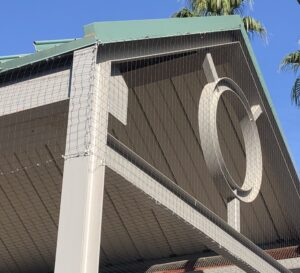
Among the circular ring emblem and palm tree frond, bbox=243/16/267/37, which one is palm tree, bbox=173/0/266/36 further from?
the circular ring emblem

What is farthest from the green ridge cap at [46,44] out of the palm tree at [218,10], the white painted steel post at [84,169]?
the palm tree at [218,10]

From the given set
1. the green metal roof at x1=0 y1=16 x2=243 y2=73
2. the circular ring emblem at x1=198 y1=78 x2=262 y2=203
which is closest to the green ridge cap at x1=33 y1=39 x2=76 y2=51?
the green metal roof at x1=0 y1=16 x2=243 y2=73

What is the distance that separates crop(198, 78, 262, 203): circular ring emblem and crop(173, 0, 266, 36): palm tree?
32.8 feet

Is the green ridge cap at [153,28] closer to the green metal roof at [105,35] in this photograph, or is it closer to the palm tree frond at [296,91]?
the green metal roof at [105,35]

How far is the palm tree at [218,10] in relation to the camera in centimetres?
1892

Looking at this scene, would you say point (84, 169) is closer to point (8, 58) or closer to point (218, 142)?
point (8, 58)

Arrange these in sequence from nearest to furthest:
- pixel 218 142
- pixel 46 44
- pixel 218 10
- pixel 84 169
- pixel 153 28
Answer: pixel 84 169, pixel 46 44, pixel 153 28, pixel 218 142, pixel 218 10

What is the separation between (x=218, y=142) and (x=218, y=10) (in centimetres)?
1153

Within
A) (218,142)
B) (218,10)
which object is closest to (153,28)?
(218,142)

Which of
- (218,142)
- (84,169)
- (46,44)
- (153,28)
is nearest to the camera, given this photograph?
(84,169)

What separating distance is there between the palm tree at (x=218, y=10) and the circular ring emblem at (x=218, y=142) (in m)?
10.0

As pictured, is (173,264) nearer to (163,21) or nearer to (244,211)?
(244,211)

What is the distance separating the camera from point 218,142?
8.28m

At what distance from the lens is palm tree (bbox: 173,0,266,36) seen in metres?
18.9
